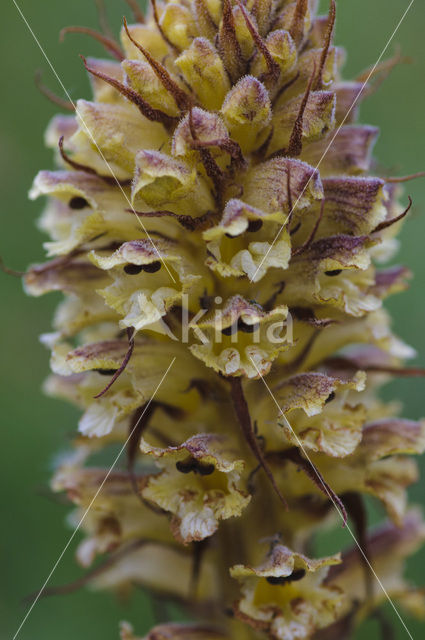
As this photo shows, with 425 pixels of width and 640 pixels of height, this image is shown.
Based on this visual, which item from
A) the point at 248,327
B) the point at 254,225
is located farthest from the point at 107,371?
the point at 254,225

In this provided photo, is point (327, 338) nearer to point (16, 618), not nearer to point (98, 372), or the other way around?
point (98, 372)

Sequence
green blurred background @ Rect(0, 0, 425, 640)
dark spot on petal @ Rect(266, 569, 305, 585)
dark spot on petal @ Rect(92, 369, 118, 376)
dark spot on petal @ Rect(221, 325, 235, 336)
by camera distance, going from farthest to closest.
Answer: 1. green blurred background @ Rect(0, 0, 425, 640)
2. dark spot on petal @ Rect(92, 369, 118, 376)
3. dark spot on petal @ Rect(266, 569, 305, 585)
4. dark spot on petal @ Rect(221, 325, 235, 336)

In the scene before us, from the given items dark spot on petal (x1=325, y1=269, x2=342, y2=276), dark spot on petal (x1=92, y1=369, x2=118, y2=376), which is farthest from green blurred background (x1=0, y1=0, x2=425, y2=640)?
dark spot on petal (x1=92, y1=369, x2=118, y2=376)

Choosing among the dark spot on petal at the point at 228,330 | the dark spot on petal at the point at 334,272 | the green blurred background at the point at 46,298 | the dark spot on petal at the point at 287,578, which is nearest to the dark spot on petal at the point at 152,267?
the dark spot on petal at the point at 228,330

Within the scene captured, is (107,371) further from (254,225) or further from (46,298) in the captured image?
(46,298)

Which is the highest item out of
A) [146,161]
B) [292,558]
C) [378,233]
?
[146,161]

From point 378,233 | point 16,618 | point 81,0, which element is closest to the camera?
point 378,233

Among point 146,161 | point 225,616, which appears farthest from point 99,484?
point 146,161

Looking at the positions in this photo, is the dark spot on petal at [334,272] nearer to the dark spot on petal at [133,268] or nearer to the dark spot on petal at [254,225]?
the dark spot on petal at [254,225]

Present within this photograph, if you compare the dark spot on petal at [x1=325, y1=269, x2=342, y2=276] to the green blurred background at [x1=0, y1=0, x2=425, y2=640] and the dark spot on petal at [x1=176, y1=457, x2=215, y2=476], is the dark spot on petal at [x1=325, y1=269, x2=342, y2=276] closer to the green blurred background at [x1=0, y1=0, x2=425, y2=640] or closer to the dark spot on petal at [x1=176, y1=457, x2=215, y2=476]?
the dark spot on petal at [x1=176, y1=457, x2=215, y2=476]
